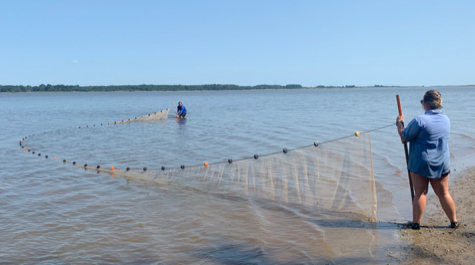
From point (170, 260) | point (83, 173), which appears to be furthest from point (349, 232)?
point (83, 173)

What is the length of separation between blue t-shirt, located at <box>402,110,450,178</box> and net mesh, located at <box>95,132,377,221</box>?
4.36 feet

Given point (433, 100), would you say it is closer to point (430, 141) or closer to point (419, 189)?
point (430, 141)

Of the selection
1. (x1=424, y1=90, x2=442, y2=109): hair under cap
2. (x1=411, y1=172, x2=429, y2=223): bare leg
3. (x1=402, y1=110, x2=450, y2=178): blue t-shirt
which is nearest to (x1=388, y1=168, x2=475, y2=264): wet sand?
(x1=411, y1=172, x2=429, y2=223): bare leg

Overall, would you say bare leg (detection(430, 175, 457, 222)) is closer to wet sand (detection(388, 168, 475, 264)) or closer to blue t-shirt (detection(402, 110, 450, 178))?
blue t-shirt (detection(402, 110, 450, 178))

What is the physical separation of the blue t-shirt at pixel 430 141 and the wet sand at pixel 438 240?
0.91m

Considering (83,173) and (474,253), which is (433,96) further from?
(83,173)

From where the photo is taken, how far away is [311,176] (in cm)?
709

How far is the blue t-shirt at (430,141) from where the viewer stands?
5105mm

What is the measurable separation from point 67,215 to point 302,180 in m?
4.51

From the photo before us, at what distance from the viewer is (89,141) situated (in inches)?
725

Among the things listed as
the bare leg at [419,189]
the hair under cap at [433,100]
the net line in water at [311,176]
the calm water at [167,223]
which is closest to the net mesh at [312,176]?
the net line in water at [311,176]

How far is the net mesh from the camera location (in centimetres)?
667

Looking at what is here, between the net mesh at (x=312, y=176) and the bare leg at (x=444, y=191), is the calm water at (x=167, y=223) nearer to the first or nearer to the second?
the net mesh at (x=312, y=176)

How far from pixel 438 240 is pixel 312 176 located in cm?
232
